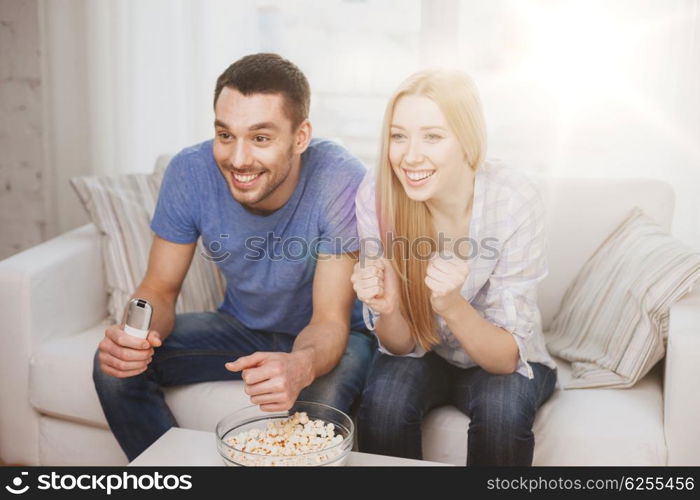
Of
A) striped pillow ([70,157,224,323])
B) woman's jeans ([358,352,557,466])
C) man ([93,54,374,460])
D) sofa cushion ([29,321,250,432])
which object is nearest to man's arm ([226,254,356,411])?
man ([93,54,374,460])

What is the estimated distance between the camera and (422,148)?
4.43 feet

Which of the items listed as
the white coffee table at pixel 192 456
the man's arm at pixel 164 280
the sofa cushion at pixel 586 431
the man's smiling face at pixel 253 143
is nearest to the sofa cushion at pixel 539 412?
the sofa cushion at pixel 586 431

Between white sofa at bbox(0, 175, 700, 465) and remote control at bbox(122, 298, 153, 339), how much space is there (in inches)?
15.8

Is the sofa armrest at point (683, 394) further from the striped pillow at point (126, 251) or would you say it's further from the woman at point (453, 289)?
the striped pillow at point (126, 251)

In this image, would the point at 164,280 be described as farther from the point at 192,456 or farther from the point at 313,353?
the point at 192,456

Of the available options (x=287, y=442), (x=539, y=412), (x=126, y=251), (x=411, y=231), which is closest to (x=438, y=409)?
(x=539, y=412)

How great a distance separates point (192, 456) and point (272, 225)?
59cm

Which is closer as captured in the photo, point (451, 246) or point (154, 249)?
point (451, 246)

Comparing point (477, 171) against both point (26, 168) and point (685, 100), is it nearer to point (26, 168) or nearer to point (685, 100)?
point (685, 100)

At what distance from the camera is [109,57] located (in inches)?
103

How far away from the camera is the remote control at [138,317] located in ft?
3.85
